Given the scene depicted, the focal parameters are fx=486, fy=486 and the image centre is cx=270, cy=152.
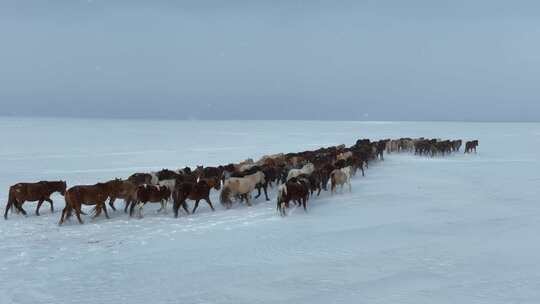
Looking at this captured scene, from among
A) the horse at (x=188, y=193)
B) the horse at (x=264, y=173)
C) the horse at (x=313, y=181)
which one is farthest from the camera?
the horse at (x=264, y=173)

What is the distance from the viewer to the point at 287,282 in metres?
5.96

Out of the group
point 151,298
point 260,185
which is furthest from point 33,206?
point 151,298

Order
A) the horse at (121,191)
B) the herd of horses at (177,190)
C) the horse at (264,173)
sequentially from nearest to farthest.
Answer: the herd of horses at (177,190)
the horse at (121,191)
the horse at (264,173)

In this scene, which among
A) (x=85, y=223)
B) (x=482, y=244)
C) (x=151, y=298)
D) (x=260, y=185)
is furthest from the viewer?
(x=260, y=185)

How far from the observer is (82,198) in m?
9.67

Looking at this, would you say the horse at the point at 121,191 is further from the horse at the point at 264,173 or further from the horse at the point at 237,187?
the horse at the point at 264,173

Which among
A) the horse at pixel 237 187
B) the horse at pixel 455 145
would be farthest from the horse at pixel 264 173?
the horse at pixel 455 145

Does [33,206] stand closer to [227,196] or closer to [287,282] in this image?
[227,196]

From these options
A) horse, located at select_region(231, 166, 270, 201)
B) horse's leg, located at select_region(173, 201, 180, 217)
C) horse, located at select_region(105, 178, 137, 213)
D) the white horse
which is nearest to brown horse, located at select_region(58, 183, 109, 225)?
horse, located at select_region(105, 178, 137, 213)

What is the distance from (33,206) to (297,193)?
20.9 feet

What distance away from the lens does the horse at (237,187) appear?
11.2 metres

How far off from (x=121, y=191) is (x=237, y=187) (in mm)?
2620

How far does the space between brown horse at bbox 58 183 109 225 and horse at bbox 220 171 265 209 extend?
2614 millimetres

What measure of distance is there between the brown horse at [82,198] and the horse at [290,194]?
3.59m
